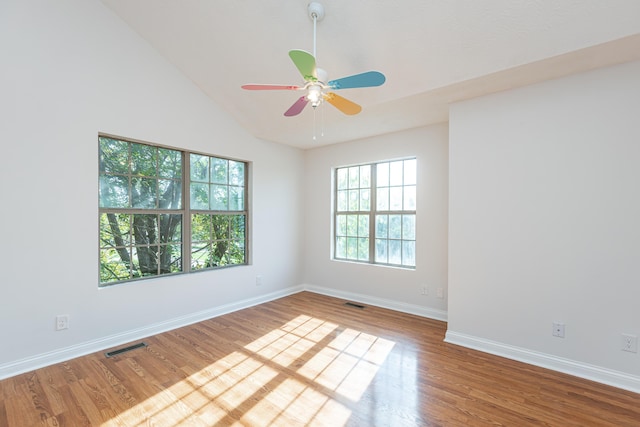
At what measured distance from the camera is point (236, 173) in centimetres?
419

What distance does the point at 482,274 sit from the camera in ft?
9.48

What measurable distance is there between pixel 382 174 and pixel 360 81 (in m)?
2.64

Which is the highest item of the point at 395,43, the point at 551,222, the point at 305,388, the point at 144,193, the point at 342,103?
the point at 395,43

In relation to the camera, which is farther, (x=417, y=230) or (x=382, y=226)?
(x=382, y=226)

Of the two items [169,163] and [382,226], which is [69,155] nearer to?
[169,163]

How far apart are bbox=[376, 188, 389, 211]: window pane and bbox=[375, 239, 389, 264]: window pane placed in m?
0.48

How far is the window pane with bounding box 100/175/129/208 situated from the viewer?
9.65ft

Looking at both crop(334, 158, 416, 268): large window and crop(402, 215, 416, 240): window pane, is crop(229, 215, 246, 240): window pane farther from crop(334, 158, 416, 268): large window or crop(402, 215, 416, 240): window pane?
crop(402, 215, 416, 240): window pane

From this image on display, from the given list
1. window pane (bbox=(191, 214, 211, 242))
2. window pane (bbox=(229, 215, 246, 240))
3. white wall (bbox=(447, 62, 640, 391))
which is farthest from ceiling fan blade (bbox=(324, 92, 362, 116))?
window pane (bbox=(229, 215, 246, 240))

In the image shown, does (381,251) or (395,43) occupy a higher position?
(395,43)

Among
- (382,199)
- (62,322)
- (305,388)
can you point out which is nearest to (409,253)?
(382,199)

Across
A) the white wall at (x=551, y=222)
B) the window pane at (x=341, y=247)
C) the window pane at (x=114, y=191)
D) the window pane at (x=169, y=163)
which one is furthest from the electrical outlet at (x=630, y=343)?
the window pane at (x=114, y=191)

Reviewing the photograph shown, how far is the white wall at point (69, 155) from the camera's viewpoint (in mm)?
2363

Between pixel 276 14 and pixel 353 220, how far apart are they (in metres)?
2.96
